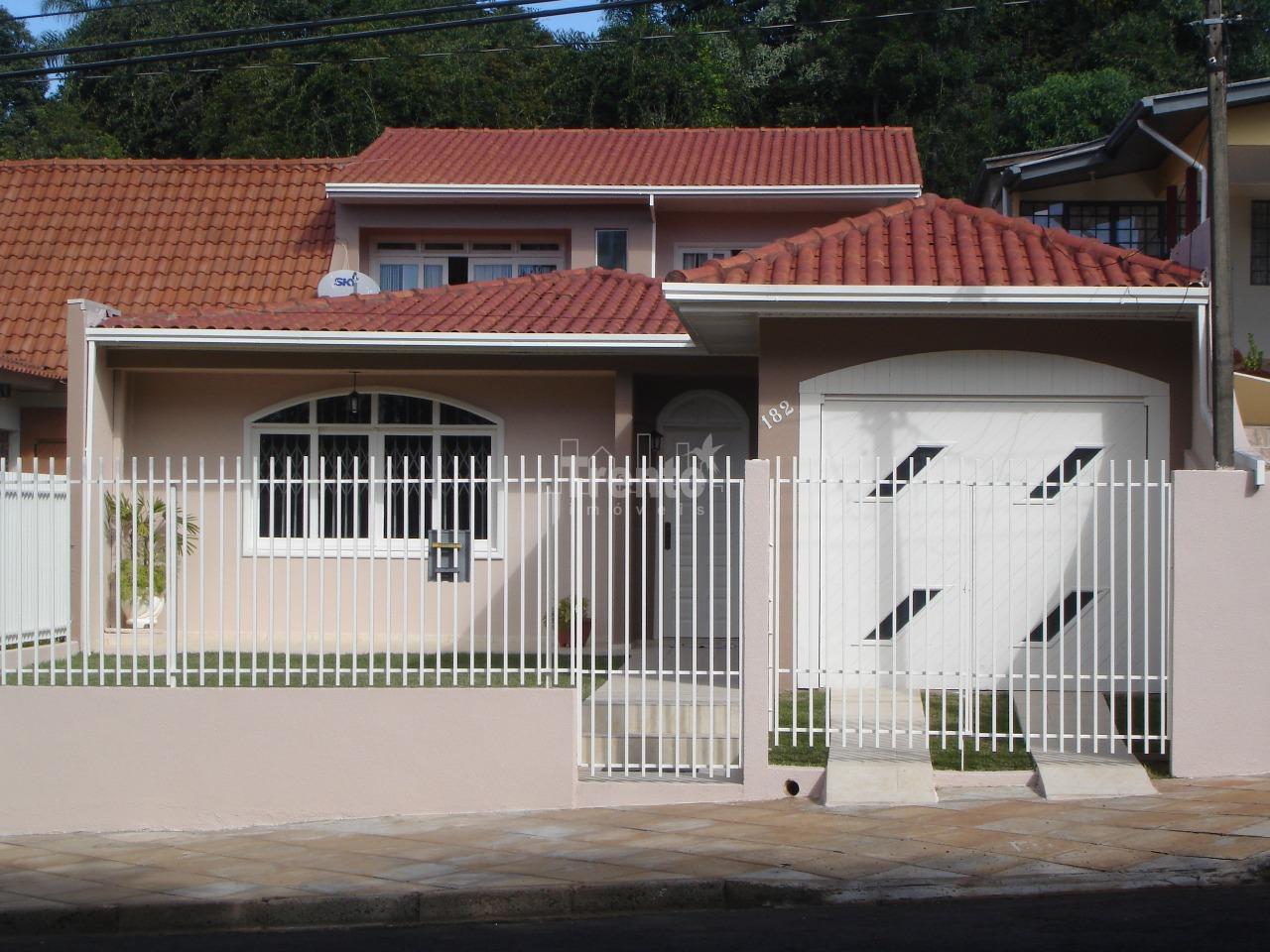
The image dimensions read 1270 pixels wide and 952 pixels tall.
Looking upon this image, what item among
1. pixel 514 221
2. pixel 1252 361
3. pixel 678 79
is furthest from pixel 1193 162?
pixel 678 79

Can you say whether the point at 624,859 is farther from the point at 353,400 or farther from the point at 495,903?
the point at 353,400

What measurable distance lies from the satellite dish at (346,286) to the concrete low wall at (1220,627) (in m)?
9.76

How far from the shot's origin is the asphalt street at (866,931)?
6148 millimetres

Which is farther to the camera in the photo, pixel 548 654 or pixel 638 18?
pixel 638 18

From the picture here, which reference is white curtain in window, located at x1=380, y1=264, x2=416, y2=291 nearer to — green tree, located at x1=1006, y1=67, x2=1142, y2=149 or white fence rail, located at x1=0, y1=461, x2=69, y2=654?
white fence rail, located at x1=0, y1=461, x2=69, y2=654

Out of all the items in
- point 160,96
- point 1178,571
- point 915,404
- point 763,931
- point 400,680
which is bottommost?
point 763,931

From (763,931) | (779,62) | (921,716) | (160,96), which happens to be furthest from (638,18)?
(763,931)

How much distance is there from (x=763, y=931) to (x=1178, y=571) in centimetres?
397

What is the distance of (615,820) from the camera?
28.8ft

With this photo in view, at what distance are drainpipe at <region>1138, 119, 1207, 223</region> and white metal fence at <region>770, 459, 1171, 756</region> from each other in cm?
622

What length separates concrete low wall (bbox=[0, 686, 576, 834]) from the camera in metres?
9.12

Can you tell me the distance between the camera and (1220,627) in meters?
9.09

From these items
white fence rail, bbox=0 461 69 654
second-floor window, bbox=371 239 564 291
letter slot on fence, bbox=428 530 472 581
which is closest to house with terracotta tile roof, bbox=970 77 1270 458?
second-floor window, bbox=371 239 564 291

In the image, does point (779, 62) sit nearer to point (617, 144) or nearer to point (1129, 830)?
point (617, 144)
